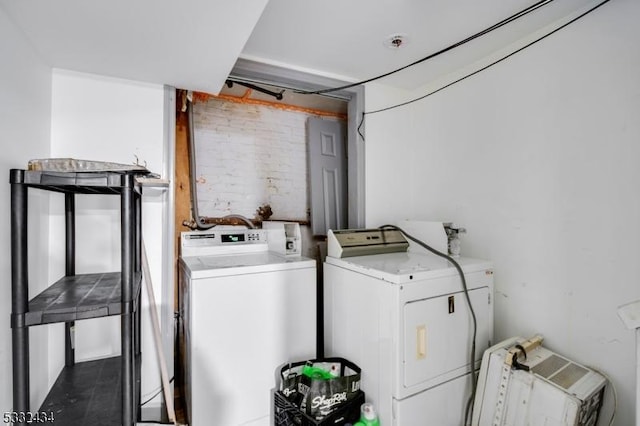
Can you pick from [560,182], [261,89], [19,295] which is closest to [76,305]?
[19,295]

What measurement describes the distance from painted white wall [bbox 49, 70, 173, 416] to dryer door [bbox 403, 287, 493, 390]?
1378 millimetres

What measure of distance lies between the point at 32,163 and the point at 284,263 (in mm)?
1160

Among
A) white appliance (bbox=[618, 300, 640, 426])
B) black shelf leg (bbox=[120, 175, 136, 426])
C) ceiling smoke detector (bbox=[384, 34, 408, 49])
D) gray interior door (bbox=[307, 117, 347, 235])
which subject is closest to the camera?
white appliance (bbox=[618, 300, 640, 426])

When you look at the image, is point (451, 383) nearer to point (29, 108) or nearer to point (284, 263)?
point (284, 263)

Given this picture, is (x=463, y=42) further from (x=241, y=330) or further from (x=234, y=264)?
(x=241, y=330)

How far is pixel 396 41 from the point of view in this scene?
1.92 meters

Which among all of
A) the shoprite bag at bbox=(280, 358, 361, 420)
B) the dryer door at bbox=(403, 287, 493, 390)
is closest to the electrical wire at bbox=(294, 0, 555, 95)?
the dryer door at bbox=(403, 287, 493, 390)

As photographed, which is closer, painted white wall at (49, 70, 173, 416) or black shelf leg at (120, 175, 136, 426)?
black shelf leg at (120, 175, 136, 426)

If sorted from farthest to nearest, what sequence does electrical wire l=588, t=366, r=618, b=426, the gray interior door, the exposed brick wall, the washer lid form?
the gray interior door → the exposed brick wall → the washer lid → electrical wire l=588, t=366, r=618, b=426

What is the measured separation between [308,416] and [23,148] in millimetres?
1705

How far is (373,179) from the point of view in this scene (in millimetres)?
2553

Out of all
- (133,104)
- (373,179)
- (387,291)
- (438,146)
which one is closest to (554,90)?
(438,146)

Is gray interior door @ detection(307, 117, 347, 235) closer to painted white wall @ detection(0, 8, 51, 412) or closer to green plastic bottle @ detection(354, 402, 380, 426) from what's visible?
green plastic bottle @ detection(354, 402, 380, 426)

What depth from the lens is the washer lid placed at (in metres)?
1.59
